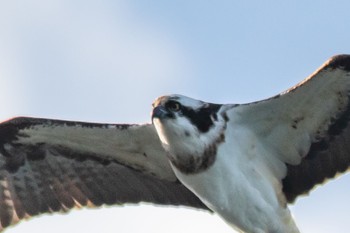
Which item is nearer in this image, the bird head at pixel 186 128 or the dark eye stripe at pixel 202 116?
the bird head at pixel 186 128

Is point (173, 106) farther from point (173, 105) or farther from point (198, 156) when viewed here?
point (198, 156)

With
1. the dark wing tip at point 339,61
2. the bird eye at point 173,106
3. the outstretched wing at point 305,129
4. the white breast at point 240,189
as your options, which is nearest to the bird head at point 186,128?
the bird eye at point 173,106

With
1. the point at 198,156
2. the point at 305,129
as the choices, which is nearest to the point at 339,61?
the point at 305,129

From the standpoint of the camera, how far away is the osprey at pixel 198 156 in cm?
1302

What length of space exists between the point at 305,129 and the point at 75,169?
3.26 m

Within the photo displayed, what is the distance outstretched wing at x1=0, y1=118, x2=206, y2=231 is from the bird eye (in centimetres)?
126

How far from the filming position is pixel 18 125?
1428 cm

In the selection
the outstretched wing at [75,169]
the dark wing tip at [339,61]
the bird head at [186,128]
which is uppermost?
the dark wing tip at [339,61]

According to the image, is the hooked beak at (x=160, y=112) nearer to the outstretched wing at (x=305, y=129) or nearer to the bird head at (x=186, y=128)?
the bird head at (x=186, y=128)

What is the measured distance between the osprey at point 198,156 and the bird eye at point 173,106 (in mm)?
14

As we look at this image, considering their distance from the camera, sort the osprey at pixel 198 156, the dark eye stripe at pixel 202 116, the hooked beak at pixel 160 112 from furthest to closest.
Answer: the osprey at pixel 198 156
the dark eye stripe at pixel 202 116
the hooked beak at pixel 160 112

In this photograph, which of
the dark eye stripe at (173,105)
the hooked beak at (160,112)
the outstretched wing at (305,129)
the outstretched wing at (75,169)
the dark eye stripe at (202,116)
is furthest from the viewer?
the outstretched wing at (75,169)

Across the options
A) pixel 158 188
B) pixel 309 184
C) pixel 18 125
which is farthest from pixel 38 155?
pixel 309 184

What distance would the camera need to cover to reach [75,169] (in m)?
14.9
